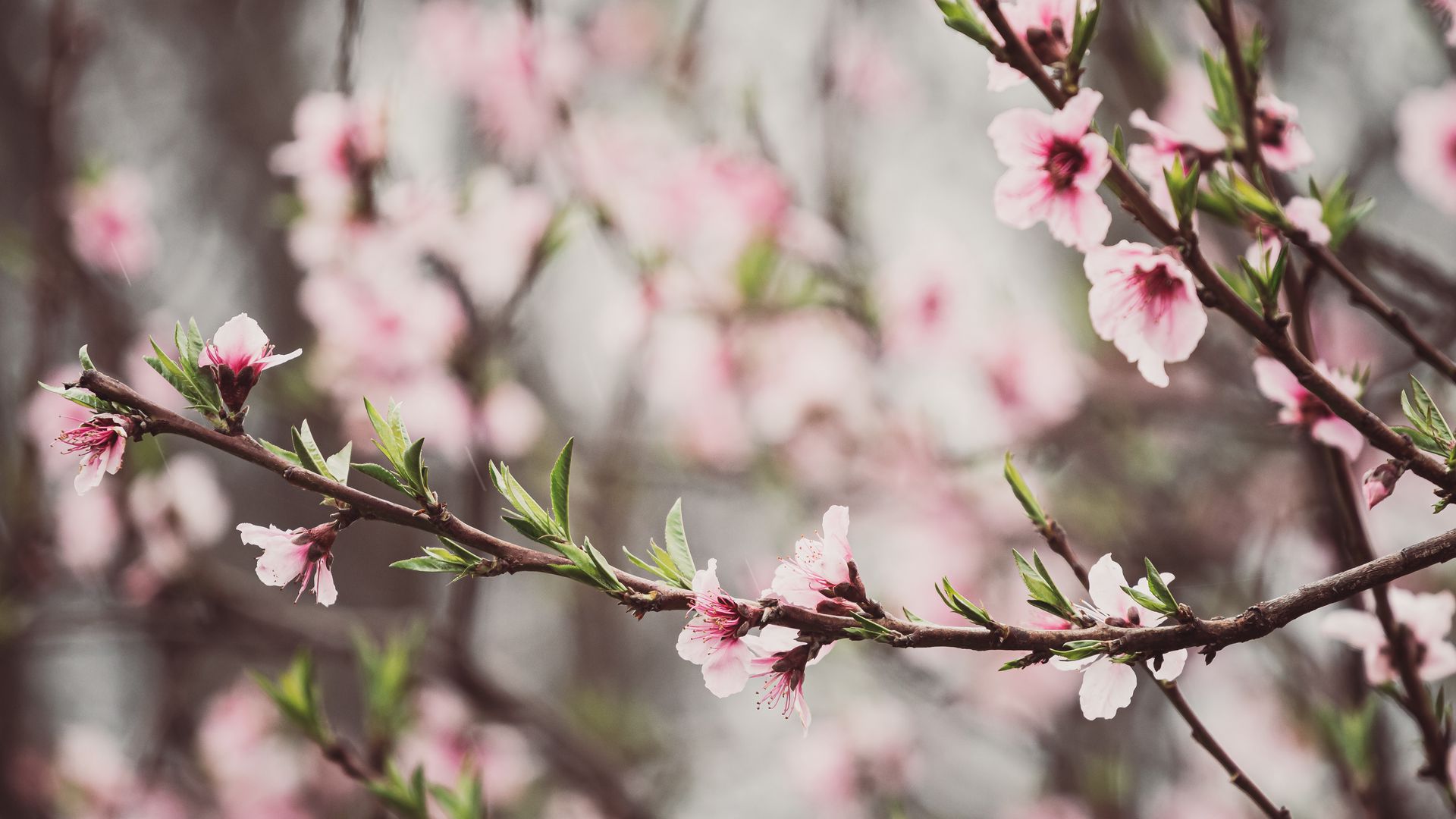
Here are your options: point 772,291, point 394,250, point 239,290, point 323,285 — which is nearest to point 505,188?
point 394,250

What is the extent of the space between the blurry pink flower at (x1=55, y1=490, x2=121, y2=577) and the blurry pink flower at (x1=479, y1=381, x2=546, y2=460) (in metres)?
0.95

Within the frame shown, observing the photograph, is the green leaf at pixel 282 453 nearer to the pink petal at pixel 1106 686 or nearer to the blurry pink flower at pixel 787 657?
the blurry pink flower at pixel 787 657

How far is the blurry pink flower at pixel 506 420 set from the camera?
2.12 metres

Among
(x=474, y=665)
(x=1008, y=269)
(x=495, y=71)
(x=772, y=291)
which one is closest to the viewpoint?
(x=474, y=665)

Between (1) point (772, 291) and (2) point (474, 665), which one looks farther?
(1) point (772, 291)

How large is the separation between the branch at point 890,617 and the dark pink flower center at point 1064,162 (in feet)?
1.25

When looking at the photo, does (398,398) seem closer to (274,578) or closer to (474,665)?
(474,665)

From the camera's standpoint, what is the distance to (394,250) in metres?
2.04

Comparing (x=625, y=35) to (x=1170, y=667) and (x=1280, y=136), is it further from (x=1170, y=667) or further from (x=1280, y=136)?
(x=1170, y=667)

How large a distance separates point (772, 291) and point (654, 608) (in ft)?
6.00

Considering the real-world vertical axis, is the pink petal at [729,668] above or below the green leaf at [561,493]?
below

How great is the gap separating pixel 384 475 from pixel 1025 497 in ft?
1.85

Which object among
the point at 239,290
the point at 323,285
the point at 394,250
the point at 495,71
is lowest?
the point at 239,290

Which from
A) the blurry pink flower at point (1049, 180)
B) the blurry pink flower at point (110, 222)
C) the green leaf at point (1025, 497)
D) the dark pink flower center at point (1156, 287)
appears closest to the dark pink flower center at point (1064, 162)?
the blurry pink flower at point (1049, 180)
